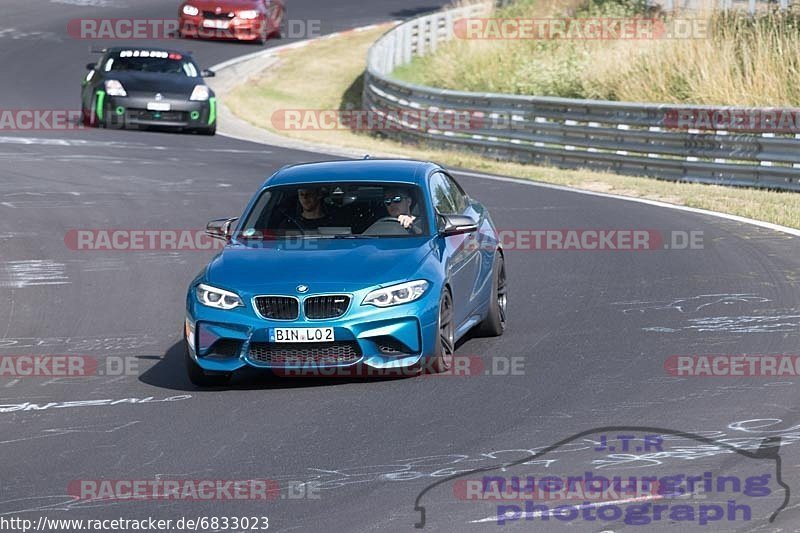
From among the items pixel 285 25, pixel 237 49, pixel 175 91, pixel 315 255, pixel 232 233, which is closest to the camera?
pixel 315 255

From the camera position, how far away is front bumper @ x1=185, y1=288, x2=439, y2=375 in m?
9.36

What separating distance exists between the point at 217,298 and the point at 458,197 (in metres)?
2.67

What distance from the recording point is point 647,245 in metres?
16.0

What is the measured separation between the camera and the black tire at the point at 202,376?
963cm

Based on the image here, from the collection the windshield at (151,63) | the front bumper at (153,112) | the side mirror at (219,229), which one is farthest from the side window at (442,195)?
the windshield at (151,63)

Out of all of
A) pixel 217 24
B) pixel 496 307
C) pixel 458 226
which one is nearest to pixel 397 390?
pixel 458 226

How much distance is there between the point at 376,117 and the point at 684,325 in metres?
21.2

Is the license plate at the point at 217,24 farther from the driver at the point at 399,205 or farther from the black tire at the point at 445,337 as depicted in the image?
the black tire at the point at 445,337

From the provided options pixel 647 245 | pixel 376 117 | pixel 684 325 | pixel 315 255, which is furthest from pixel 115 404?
pixel 376 117

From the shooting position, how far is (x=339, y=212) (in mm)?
10742

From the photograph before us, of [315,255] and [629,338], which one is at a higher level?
[315,255]

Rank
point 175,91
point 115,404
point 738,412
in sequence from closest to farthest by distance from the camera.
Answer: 1. point 738,412
2. point 115,404
3. point 175,91

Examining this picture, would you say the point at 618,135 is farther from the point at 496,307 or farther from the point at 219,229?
the point at 219,229

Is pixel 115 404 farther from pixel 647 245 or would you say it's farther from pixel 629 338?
pixel 647 245
